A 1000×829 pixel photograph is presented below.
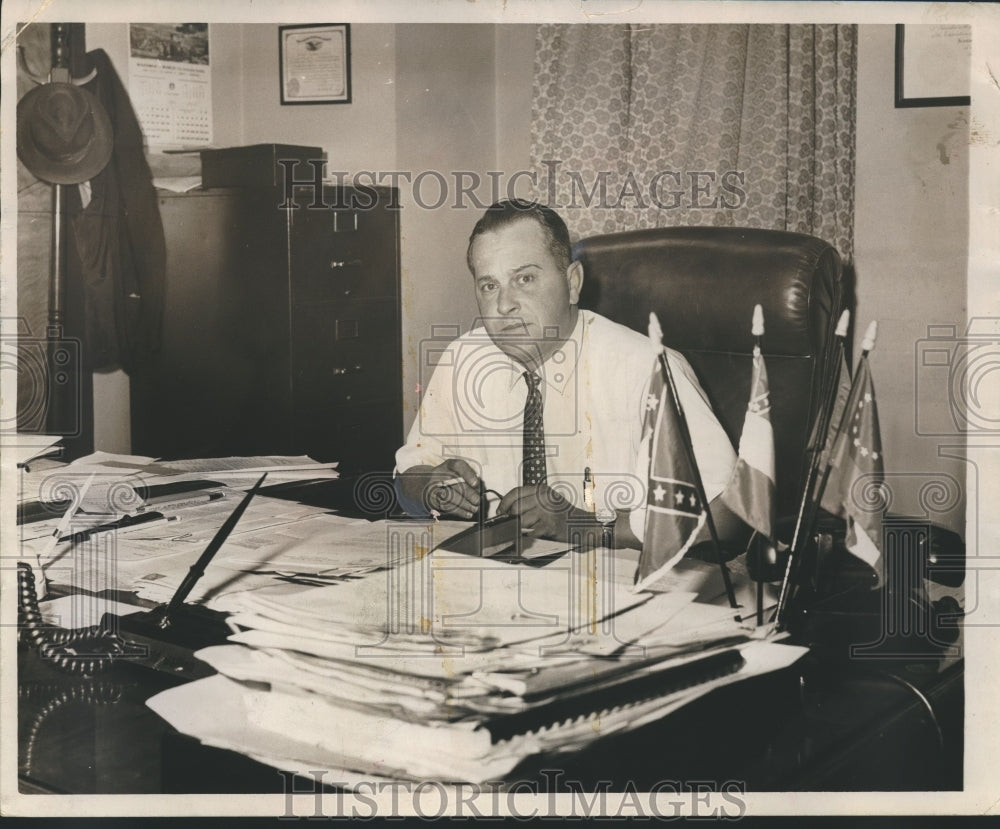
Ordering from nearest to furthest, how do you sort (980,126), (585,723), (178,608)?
(585,723) < (178,608) < (980,126)

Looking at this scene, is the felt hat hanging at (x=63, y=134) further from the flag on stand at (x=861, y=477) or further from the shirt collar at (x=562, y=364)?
the flag on stand at (x=861, y=477)

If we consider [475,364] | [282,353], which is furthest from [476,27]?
[282,353]

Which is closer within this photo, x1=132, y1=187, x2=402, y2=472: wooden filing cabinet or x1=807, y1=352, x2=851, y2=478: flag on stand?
x1=807, y1=352, x2=851, y2=478: flag on stand

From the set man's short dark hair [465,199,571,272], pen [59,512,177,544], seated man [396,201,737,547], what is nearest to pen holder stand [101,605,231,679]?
pen [59,512,177,544]

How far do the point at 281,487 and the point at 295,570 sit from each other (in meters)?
0.27

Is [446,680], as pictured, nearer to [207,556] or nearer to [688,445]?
[207,556]

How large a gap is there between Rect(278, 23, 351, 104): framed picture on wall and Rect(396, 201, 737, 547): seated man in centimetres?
34

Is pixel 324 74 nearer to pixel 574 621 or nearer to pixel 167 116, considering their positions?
pixel 167 116

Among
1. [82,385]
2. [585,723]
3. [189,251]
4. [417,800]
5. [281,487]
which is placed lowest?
[417,800]

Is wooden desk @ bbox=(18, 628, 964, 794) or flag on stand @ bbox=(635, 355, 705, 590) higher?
flag on stand @ bbox=(635, 355, 705, 590)

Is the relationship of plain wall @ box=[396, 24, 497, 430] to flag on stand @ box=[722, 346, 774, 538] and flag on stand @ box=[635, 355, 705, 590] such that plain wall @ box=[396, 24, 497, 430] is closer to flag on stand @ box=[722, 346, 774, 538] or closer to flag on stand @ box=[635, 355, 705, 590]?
flag on stand @ box=[635, 355, 705, 590]

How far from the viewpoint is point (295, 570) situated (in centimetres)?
120

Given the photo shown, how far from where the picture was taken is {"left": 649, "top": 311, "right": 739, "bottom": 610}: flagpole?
1282mm

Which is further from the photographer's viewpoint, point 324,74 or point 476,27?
point 324,74
